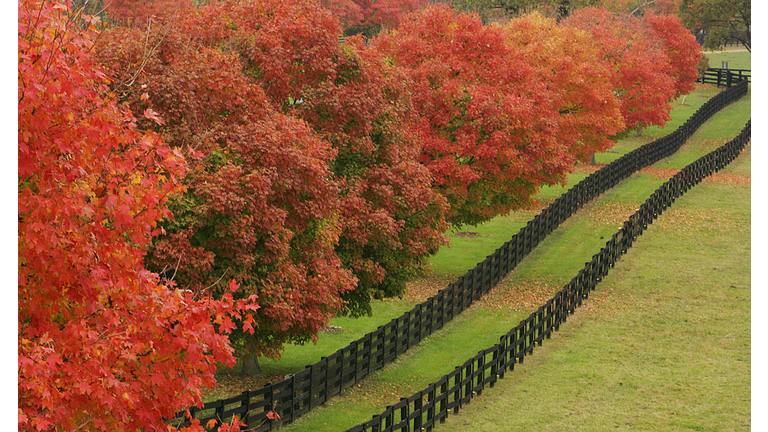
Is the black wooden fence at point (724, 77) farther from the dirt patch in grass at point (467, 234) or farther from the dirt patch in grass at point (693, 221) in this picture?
the dirt patch in grass at point (467, 234)

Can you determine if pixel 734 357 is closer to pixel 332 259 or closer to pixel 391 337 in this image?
pixel 391 337

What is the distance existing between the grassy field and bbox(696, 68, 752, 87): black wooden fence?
4978cm

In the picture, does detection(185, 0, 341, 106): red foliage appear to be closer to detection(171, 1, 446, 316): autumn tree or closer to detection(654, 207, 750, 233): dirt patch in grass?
detection(171, 1, 446, 316): autumn tree

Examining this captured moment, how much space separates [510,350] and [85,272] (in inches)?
632

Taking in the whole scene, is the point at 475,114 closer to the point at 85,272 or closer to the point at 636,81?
the point at 85,272

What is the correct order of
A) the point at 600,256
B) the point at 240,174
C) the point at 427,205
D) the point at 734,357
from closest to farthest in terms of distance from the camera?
the point at 240,174 → the point at 734,357 → the point at 427,205 → the point at 600,256

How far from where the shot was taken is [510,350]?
950 inches

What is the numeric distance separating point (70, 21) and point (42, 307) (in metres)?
3.47

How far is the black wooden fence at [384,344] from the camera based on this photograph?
20.4 meters

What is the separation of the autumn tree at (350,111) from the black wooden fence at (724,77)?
7395 centimetres

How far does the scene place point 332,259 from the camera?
21375 mm

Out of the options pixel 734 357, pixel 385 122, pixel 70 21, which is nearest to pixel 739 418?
pixel 734 357

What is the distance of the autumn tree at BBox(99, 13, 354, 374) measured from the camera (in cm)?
1777

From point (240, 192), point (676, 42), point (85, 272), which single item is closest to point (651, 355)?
point (240, 192)
